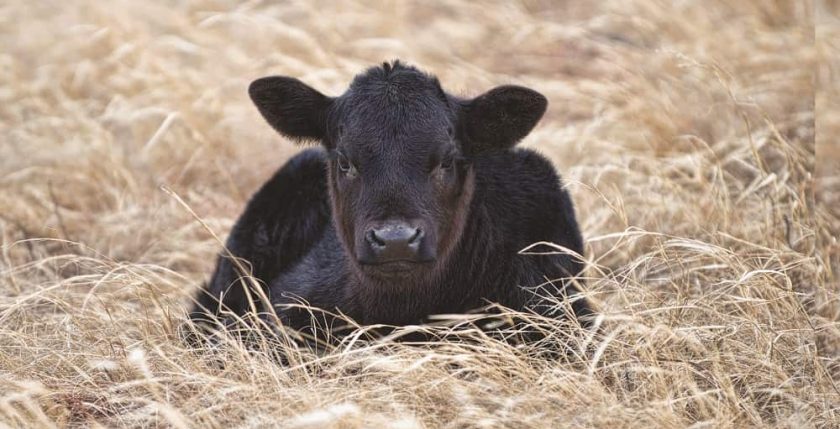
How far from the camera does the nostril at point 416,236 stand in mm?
4496

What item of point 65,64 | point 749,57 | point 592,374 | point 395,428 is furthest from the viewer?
point 65,64

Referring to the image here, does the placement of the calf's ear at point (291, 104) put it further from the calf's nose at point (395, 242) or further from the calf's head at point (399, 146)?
the calf's nose at point (395, 242)

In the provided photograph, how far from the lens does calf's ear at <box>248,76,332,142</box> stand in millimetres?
5301

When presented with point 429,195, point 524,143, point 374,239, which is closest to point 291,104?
point 429,195

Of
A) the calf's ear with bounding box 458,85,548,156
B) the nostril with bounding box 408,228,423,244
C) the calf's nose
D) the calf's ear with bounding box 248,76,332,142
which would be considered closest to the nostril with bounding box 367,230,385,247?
the calf's nose

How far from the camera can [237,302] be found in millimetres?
6281

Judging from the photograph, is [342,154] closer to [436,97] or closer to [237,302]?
[436,97]

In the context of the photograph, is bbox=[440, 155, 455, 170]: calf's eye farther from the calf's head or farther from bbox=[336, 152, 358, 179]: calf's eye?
bbox=[336, 152, 358, 179]: calf's eye

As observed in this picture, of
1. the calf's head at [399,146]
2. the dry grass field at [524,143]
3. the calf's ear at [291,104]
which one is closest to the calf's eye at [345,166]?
the calf's head at [399,146]

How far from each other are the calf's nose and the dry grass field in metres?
0.39

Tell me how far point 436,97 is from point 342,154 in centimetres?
51

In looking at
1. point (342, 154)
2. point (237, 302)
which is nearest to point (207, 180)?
point (237, 302)

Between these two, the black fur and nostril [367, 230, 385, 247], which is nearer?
nostril [367, 230, 385, 247]

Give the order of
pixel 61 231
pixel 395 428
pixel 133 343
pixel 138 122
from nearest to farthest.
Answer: pixel 395 428 → pixel 133 343 → pixel 61 231 → pixel 138 122
